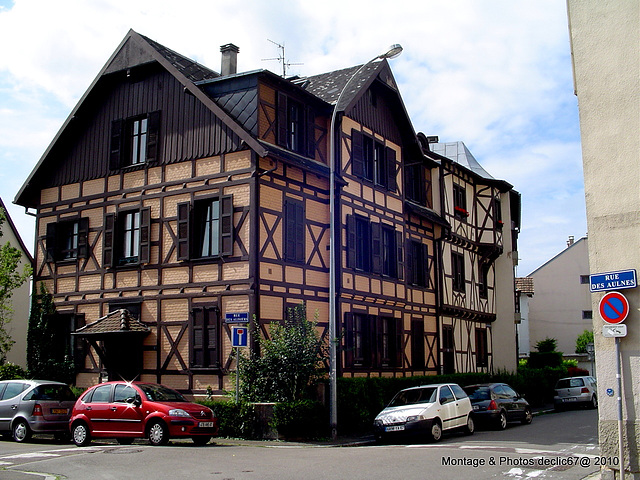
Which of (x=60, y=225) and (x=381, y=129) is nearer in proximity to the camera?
(x=60, y=225)

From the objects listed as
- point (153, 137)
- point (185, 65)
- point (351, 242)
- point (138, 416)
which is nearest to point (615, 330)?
point (138, 416)

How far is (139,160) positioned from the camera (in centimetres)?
2375

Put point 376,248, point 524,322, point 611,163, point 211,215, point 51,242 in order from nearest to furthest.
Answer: point 611,163 → point 211,215 → point 51,242 → point 376,248 → point 524,322

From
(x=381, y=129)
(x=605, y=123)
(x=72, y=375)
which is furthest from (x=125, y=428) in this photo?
(x=381, y=129)

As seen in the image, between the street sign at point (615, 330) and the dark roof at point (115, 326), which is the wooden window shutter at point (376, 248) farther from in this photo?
the street sign at point (615, 330)

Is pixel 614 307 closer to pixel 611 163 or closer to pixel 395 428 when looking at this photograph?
pixel 611 163

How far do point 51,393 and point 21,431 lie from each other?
1165 mm

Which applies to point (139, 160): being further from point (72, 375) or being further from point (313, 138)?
point (72, 375)

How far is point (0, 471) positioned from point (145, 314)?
378 inches

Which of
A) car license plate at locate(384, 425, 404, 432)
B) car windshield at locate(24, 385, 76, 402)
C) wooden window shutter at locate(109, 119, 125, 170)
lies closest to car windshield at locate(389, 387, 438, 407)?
car license plate at locate(384, 425, 404, 432)

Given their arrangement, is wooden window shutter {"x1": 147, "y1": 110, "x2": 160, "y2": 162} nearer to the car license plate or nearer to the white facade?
the car license plate

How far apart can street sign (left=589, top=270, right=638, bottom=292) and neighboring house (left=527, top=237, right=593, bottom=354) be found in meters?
49.3

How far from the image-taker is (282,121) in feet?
73.5

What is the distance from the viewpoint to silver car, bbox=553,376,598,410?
32.4m
